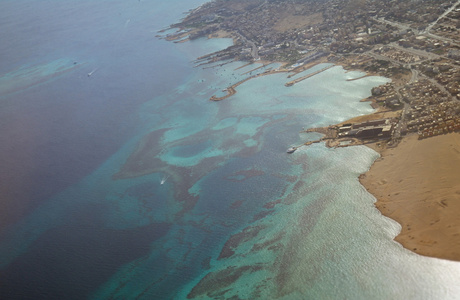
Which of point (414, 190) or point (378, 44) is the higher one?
point (378, 44)

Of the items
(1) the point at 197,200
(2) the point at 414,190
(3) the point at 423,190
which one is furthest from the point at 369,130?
(1) the point at 197,200

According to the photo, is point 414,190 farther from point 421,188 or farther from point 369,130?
point 369,130

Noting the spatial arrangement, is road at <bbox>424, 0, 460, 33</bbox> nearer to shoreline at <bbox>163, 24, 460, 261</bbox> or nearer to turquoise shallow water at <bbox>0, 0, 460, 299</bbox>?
turquoise shallow water at <bbox>0, 0, 460, 299</bbox>

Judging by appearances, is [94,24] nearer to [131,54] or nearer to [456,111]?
[131,54]

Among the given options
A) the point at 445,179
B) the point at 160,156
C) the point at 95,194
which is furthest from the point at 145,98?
the point at 445,179

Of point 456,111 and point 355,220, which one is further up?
point 456,111

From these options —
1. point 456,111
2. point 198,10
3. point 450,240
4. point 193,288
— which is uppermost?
point 198,10

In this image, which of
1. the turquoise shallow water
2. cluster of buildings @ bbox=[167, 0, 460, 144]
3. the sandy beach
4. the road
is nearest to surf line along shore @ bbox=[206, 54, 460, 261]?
the sandy beach
